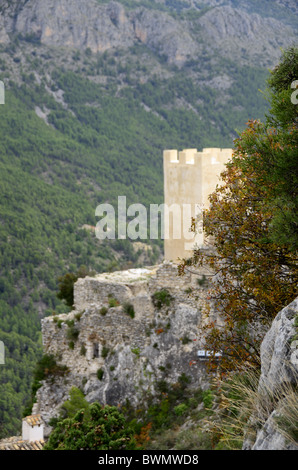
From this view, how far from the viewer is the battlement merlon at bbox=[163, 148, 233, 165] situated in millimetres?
23125

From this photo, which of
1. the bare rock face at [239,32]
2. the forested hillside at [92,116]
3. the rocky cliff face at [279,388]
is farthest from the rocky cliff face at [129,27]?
the rocky cliff face at [279,388]

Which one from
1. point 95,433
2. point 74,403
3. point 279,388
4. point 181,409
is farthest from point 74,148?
point 279,388

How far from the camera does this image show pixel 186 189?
77.8 ft

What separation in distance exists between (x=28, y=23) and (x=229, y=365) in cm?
10988

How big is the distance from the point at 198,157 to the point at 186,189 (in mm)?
1219

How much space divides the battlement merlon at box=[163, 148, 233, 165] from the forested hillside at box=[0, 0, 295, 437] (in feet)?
71.2

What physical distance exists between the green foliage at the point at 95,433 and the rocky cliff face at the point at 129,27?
316ft

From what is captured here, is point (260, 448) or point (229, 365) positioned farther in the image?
point (229, 365)

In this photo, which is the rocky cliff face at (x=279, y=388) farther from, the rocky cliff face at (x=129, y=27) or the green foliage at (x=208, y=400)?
the rocky cliff face at (x=129, y=27)

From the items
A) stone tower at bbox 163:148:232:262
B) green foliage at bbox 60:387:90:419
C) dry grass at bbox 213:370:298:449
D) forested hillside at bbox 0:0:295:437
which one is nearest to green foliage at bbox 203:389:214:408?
green foliage at bbox 60:387:90:419

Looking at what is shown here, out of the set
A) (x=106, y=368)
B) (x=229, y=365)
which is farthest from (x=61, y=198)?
(x=229, y=365)

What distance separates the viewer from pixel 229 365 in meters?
12.8

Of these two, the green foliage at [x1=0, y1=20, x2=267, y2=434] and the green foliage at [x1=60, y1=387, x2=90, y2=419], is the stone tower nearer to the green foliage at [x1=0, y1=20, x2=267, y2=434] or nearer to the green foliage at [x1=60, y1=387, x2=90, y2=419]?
the green foliage at [x1=60, y1=387, x2=90, y2=419]

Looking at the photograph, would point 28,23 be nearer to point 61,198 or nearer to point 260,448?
point 61,198
